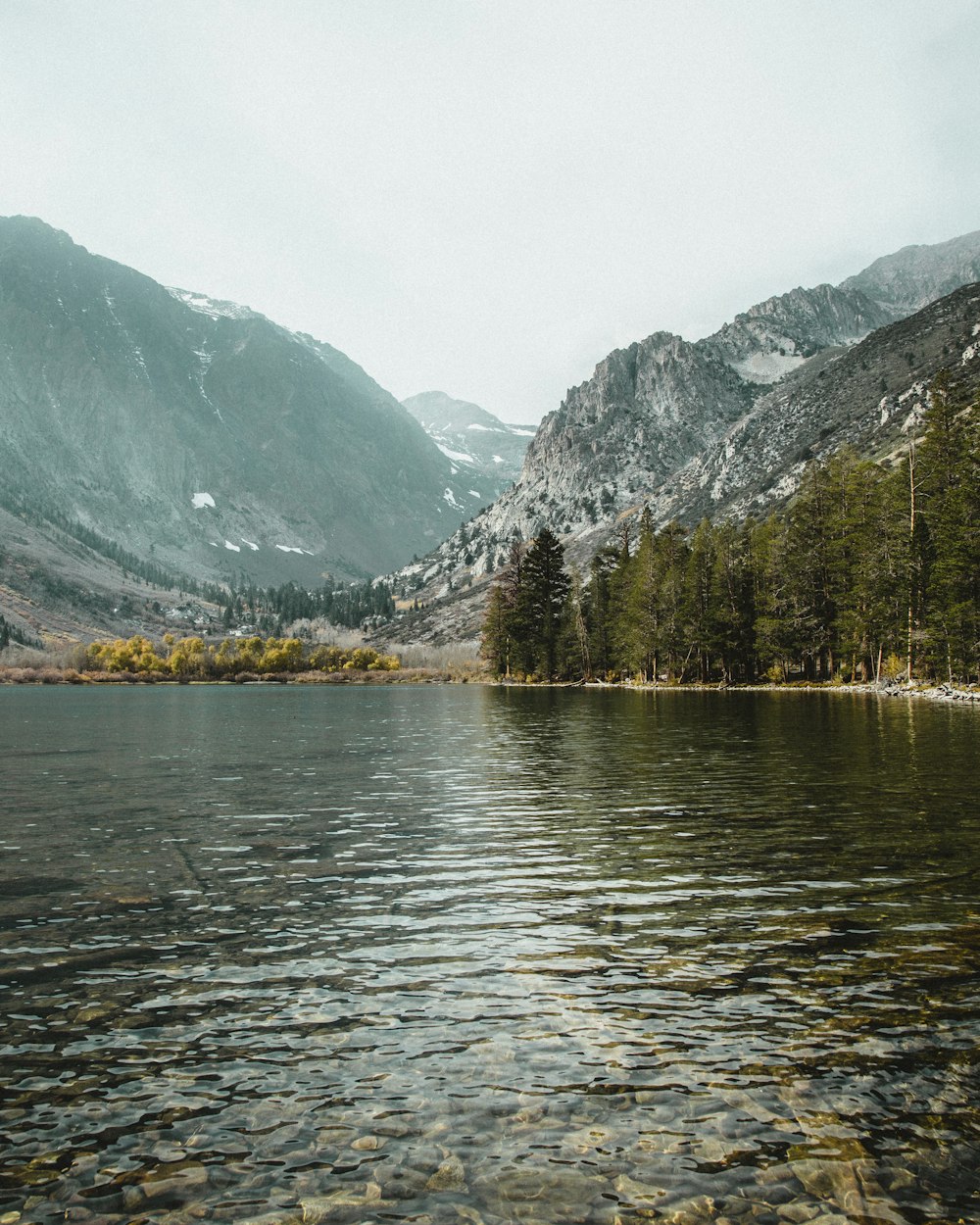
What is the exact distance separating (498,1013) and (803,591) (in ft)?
325

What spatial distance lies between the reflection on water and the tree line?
→ 5959 centimetres

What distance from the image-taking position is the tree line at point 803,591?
256 ft

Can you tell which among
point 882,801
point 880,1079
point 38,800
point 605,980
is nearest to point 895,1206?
point 880,1079

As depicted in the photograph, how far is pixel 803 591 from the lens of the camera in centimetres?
10138

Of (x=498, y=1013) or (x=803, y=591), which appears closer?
(x=498, y=1013)

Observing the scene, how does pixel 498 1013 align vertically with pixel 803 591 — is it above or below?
below

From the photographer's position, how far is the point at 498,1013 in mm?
10688

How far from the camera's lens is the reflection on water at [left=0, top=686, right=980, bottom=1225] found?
7211 millimetres

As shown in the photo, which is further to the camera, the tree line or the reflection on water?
the tree line

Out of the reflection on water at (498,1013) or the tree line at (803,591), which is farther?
the tree line at (803,591)

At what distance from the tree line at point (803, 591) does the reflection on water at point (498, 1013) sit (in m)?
59.6

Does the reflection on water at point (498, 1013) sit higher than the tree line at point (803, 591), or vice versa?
the tree line at point (803, 591)

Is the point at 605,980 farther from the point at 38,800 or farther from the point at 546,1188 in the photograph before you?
the point at 38,800

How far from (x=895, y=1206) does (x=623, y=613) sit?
123 meters
